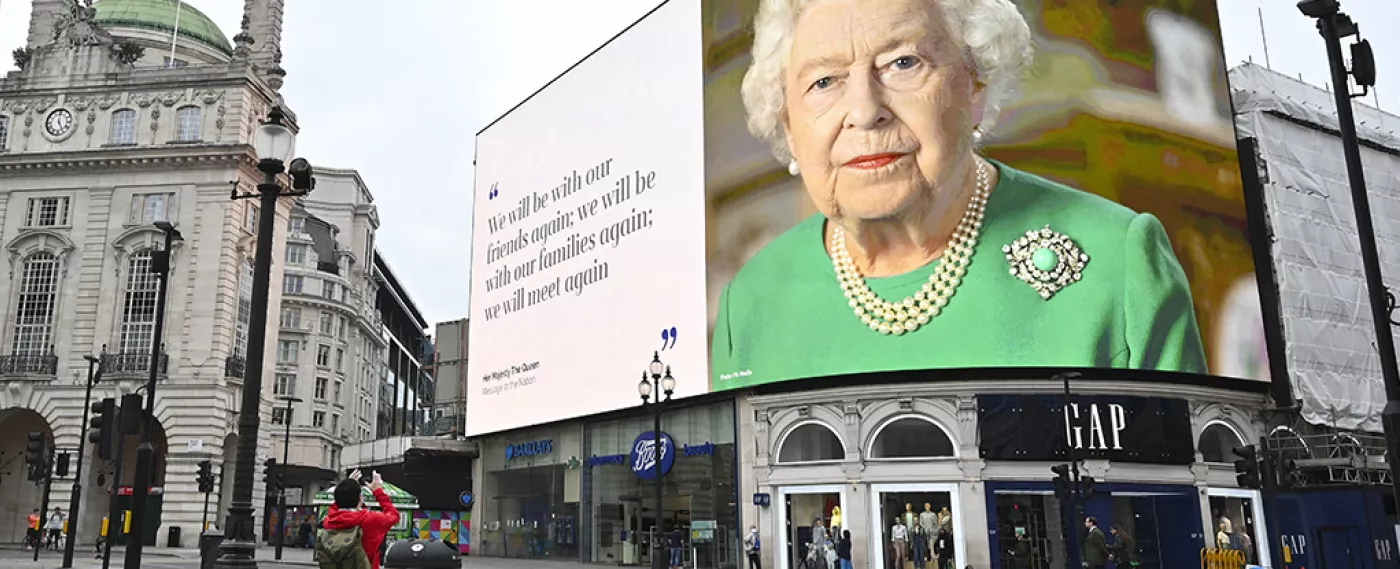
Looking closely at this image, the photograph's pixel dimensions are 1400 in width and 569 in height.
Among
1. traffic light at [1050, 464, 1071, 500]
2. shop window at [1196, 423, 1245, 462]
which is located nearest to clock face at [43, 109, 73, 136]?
traffic light at [1050, 464, 1071, 500]

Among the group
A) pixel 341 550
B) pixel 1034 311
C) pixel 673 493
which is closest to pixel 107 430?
pixel 341 550

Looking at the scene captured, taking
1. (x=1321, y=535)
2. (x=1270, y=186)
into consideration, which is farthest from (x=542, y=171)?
(x=1321, y=535)

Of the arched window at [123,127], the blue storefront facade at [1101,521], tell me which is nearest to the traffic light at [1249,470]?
the blue storefront facade at [1101,521]

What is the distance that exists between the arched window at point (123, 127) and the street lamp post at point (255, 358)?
142ft

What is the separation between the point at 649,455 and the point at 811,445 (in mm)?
7311

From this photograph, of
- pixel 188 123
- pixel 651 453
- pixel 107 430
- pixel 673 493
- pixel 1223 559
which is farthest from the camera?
pixel 188 123

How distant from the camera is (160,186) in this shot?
49688 millimetres

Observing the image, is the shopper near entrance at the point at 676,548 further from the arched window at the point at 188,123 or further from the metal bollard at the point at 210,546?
the arched window at the point at 188,123

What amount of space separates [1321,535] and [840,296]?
47.4ft

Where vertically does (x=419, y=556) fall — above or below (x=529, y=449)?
below

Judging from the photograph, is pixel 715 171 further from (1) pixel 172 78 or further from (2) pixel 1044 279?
(1) pixel 172 78

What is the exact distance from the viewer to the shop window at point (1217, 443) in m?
32.8

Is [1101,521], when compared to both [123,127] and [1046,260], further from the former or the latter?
[123,127]

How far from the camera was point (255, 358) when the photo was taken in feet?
39.5
